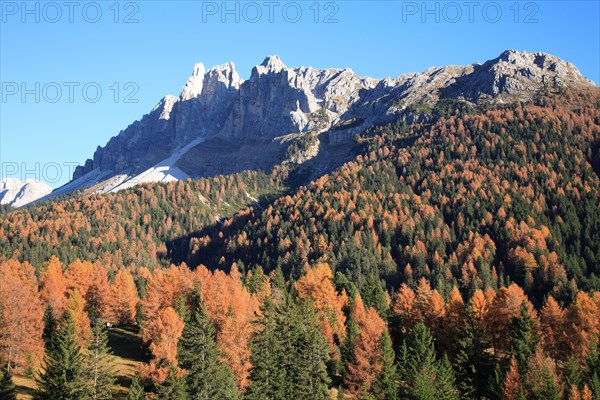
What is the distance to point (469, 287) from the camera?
143 m

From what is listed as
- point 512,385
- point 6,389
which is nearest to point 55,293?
point 6,389

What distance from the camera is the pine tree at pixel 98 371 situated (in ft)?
158

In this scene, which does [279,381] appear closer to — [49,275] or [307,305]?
[307,305]

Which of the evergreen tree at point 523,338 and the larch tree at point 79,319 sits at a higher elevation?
the larch tree at point 79,319

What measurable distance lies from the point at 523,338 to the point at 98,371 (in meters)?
51.6

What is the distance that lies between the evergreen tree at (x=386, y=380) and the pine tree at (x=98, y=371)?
31.1 m

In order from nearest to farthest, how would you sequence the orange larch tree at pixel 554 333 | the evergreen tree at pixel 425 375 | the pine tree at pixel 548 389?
1. the pine tree at pixel 548 389
2. the evergreen tree at pixel 425 375
3. the orange larch tree at pixel 554 333

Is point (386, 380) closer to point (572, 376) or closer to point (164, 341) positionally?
point (572, 376)

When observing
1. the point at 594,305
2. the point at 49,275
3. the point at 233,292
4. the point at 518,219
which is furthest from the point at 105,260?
the point at 594,305

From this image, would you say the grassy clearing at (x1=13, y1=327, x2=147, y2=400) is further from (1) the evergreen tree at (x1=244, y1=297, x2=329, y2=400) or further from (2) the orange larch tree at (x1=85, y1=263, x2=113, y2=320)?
(1) the evergreen tree at (x1=244, y1=297, x2=329, y2=400)

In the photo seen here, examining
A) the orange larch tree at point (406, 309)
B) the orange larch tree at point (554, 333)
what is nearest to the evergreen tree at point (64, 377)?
the orange larch tree at point (406, 309)

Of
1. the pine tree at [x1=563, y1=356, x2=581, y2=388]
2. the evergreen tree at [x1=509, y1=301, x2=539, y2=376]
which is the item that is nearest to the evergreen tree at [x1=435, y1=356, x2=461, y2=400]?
the evergreen tree at [x1=509, y1=301, x2=539, y2=376]

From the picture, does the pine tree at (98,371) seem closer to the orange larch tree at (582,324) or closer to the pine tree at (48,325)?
the pine tree at (48,325)

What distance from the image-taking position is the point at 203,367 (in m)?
49.9
